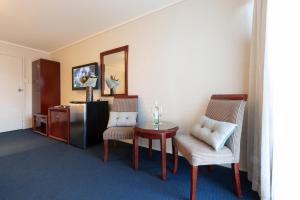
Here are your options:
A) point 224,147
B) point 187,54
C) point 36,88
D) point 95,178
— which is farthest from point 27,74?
point 224,147

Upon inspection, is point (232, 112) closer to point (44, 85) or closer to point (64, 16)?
point (64, 16)

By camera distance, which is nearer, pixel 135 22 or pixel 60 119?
pixel 135 22

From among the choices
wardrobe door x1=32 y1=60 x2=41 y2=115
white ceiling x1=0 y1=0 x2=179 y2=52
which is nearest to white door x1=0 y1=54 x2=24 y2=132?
wardrobe door x1=32 y1=60 x2=41 y2=115

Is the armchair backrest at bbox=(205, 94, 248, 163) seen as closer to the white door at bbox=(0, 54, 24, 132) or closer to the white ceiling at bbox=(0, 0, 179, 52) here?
the white ceiling at bbox=(0, 0, 179, 52)

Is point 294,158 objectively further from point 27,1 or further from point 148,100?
point 27,1

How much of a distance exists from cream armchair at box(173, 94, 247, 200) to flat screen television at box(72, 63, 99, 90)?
102 inches

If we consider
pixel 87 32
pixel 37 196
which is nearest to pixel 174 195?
pixel 37 196

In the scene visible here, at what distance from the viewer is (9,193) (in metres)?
1.58

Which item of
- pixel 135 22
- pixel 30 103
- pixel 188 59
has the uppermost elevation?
pixel 135 22

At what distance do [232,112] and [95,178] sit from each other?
5.60ft

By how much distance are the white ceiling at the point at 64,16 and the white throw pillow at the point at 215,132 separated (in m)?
1.96

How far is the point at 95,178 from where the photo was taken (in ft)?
6.15

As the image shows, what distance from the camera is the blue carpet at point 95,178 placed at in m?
1.57

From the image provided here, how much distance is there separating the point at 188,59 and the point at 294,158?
1.64 metres
